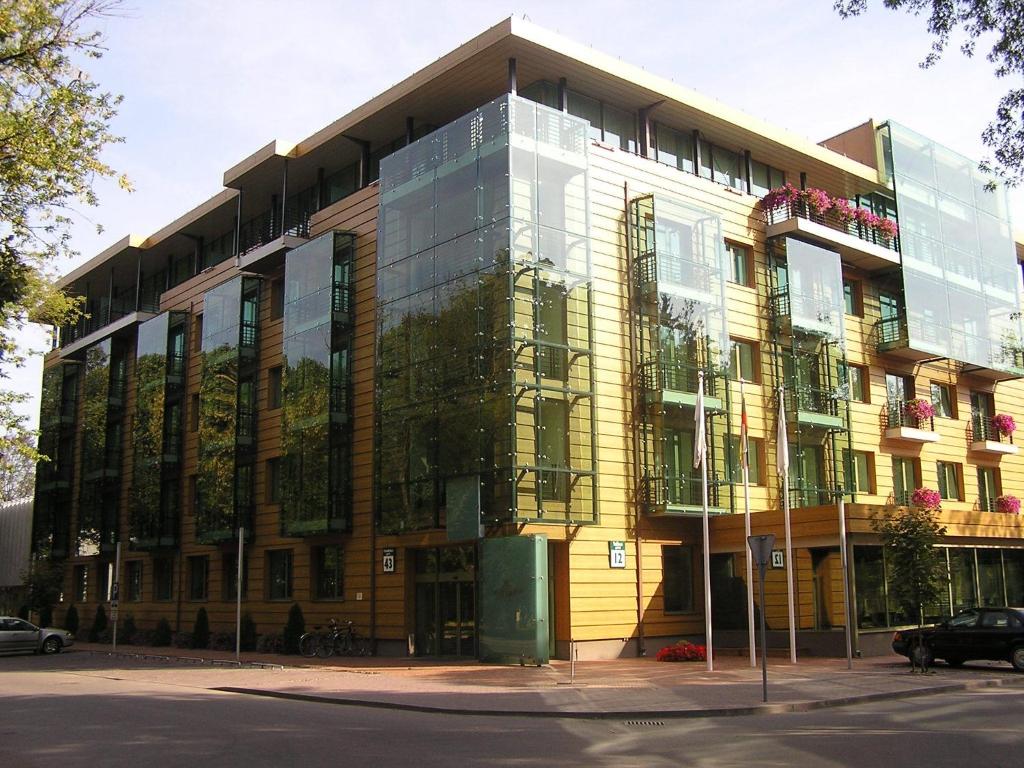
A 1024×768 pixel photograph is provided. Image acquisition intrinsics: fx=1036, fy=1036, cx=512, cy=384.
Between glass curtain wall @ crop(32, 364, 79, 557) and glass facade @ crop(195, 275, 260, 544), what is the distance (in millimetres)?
13419

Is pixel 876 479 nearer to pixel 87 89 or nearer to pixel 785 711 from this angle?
pixel 785 711

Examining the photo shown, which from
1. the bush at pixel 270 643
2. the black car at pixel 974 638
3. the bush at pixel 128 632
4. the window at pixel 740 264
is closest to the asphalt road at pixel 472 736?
the black car at pixel 974 638

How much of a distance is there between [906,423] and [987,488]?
601 centimetres

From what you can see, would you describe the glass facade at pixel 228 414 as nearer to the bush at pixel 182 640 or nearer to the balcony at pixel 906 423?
the bush at pixel 182 640

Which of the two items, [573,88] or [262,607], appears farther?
[262,607]

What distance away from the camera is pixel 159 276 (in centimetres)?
4488

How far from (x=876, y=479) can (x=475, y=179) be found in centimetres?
1683

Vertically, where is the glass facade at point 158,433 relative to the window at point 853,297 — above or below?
below

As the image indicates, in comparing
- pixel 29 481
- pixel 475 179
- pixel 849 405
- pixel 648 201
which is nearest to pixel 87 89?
pixel 475 179

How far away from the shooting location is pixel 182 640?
34625 millimetres

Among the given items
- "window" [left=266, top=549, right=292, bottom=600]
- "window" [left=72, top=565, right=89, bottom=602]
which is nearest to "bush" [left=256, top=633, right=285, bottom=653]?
"window" [left=266, top=549, right=292, bottom=600]

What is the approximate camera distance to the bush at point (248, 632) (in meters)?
32.5

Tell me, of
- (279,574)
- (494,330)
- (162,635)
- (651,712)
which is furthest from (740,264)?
(162,635)

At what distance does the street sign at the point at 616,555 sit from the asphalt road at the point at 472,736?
994cm
